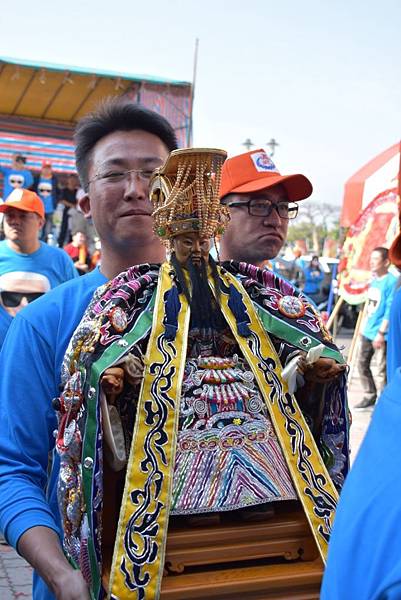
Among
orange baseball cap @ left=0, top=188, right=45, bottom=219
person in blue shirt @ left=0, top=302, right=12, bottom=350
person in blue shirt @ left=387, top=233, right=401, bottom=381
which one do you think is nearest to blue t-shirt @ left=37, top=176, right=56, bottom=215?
orange baseball cap @ left=0, top=188, right=45, bottom=219

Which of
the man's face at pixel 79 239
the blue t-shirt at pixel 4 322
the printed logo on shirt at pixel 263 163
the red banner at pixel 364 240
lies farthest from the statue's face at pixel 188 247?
the man's face at pixel 79 239

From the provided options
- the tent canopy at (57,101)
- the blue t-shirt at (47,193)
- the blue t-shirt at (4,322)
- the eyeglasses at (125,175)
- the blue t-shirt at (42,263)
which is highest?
the tent canopy at (57,101)

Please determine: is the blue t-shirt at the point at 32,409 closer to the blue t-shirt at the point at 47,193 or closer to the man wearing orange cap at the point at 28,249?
the man wearing orange cap at the point at 28,249

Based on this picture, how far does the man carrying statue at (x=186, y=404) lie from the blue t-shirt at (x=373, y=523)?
746 mm

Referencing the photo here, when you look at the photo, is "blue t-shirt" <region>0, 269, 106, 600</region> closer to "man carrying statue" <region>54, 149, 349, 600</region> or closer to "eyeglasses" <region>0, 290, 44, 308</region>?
"man carrying statue" <region>54, 149, 349, 600</region>

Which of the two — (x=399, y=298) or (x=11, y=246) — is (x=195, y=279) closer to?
(x=399, y=298)

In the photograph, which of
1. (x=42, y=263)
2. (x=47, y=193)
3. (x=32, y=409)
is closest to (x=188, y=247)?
(x=32, y=409)

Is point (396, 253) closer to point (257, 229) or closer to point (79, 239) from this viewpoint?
point (257, 229)

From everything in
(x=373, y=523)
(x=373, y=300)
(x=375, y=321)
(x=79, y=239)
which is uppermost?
(x=373, y=523)

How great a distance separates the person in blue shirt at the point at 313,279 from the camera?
22578 millimetres

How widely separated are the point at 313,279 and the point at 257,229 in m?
19.4

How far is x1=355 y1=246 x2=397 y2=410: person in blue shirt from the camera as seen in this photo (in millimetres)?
9789

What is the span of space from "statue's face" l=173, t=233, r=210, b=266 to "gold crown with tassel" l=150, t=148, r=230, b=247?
15 mm

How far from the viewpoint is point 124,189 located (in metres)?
2.30
